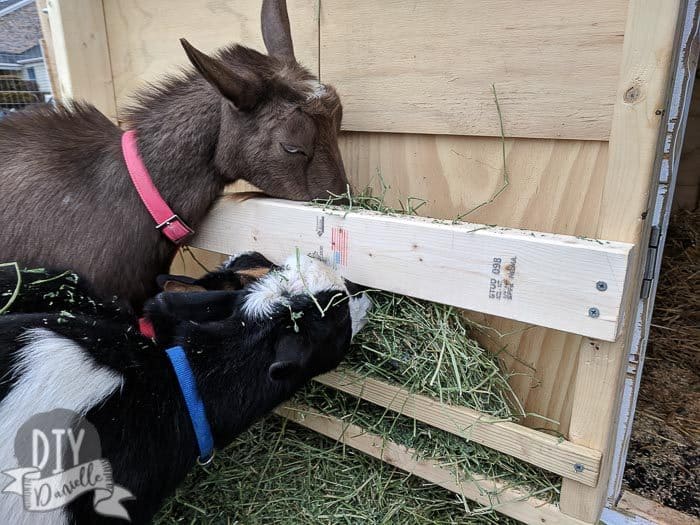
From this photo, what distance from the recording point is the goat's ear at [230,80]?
1609mm

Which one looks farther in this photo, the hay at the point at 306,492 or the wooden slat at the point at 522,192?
the hay at the point at 306,492

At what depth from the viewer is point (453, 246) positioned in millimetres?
1506

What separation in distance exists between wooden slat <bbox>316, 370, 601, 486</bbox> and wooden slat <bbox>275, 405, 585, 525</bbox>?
175 mm

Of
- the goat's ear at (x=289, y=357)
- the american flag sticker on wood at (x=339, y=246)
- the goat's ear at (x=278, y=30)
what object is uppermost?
the goat's ear at (x=278, y=30)

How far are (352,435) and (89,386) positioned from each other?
105 cm

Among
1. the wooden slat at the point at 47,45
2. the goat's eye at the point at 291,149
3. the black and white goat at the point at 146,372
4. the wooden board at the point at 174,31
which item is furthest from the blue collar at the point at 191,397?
the wooden slat at the point at 47,45

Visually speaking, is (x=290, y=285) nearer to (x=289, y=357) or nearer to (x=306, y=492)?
(x=289, y=357)

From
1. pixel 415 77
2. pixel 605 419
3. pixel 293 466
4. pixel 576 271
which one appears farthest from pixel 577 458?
pixel 415 77

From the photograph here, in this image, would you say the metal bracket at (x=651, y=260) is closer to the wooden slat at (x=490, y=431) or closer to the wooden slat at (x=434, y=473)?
the wooden slat at (x=490, y=431)

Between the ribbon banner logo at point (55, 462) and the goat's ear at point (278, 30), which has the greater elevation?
the goat's ear at point (278, 30)

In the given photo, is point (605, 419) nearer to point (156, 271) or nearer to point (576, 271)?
point (576, 271)

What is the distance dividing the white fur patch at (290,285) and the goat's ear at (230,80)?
0.60 metres

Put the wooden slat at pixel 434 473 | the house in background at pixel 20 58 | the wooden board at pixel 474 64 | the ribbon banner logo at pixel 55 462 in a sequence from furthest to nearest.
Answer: the house in background at pixel 20 58
the wooden slat at pixel 434 473
the wooden board at pixel 474 64
the ribbon banner logo at pixel 55 462

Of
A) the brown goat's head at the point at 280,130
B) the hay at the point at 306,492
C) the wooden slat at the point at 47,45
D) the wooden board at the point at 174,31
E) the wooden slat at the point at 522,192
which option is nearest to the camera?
the wooden slat at the point at 522,192
